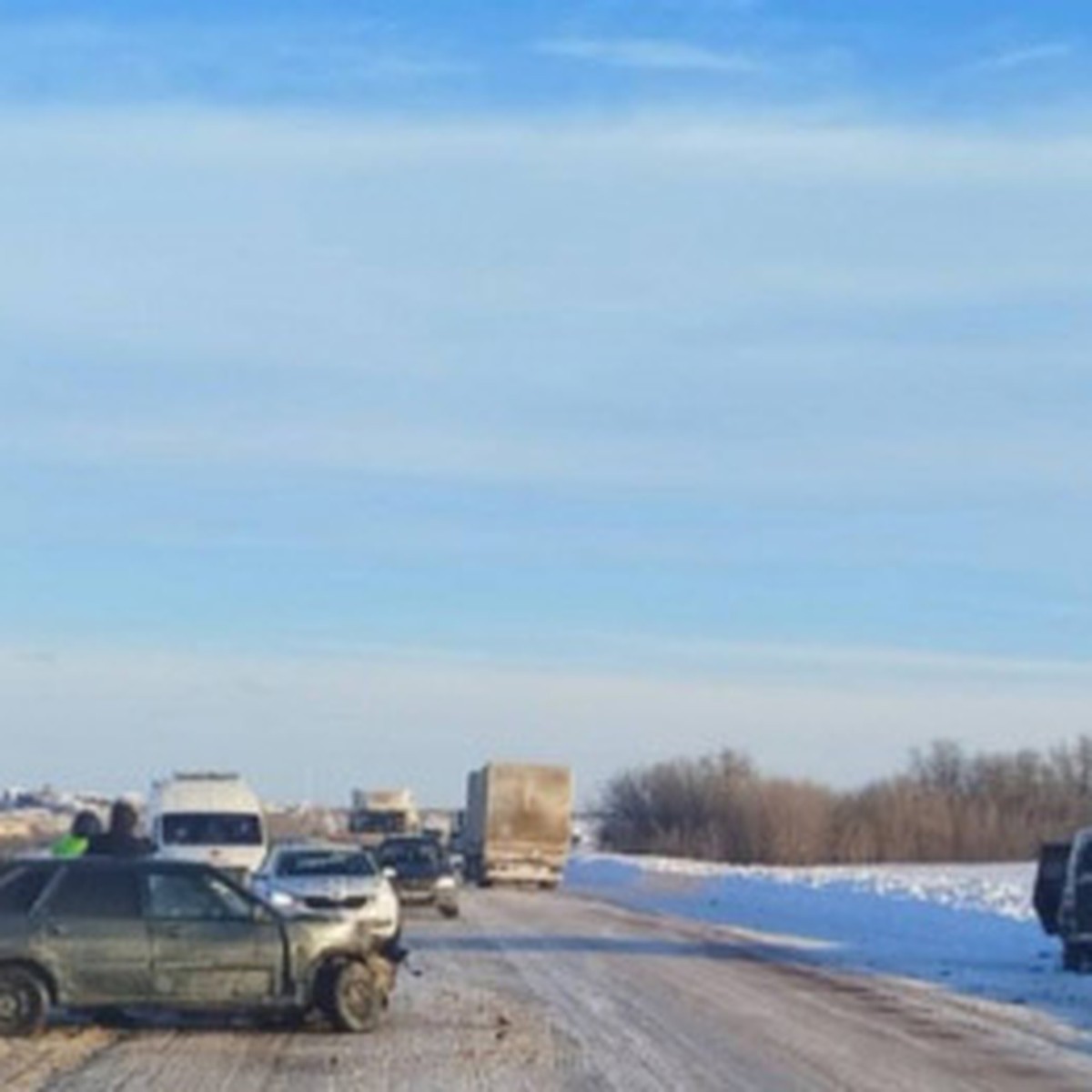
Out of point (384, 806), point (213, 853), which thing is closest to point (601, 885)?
point (384, 806)

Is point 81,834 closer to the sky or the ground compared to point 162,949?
closer to the sky

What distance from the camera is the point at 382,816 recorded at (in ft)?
297

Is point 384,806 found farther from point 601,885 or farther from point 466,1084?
point 466,1084

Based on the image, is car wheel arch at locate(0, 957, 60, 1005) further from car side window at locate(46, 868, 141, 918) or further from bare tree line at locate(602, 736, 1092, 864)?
bare tree line at locate(602, 736, 1092, 864)

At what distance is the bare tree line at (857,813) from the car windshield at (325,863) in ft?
263

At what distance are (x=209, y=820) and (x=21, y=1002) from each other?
20819mm

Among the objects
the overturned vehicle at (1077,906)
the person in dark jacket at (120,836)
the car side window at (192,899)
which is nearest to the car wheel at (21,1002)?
the car side window at (192,899)

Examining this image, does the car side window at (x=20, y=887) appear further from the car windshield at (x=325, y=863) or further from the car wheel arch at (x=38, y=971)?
the car windshield at (x=325, y=863)

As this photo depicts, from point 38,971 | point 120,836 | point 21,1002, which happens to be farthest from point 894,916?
point 21,1002

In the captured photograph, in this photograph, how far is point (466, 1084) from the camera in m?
19.9

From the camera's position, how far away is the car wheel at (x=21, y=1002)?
24.0 meters

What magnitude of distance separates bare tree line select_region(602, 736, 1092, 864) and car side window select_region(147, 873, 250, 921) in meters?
91.9

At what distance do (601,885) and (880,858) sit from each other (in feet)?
114

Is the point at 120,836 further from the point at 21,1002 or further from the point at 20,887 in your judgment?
the point at 21,1002
